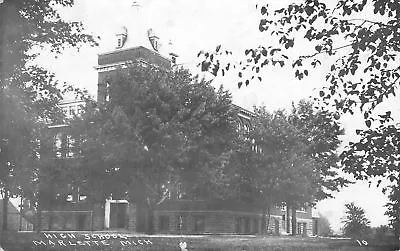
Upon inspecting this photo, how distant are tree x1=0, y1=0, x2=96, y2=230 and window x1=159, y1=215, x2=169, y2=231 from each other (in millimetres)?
2670

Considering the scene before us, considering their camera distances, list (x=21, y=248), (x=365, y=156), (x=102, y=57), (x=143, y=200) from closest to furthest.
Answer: (x=365, y=156) → (x=21, y=248) → (x=102, y=57) → (x=143, y=200)

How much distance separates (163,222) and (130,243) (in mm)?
2562

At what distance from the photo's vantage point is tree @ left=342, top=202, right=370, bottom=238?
775 cm

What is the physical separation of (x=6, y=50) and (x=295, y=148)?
1066 cm

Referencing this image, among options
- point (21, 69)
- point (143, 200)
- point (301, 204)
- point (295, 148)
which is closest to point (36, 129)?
point (21, 69)

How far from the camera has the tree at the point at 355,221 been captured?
7750 millimetres

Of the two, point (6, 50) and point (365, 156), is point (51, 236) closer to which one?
point (6, 50)

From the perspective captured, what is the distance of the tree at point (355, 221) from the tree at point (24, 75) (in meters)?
4.50

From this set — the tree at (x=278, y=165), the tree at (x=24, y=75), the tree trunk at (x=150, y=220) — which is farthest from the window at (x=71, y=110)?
the tree at (x=278, y=165)

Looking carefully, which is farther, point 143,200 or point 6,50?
point 143,200

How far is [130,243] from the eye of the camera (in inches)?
305

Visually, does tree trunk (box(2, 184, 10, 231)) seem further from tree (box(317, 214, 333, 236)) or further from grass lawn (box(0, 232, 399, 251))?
tree (box(317, 214, 333, 236))

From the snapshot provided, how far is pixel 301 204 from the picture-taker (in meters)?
17.5

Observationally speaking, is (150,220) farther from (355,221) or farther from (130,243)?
(355,221)
